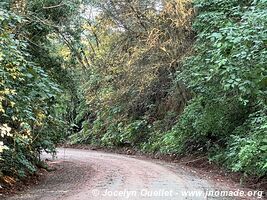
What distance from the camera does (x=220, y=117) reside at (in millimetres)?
13359

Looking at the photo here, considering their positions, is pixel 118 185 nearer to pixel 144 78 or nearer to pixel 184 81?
pixel 184 81

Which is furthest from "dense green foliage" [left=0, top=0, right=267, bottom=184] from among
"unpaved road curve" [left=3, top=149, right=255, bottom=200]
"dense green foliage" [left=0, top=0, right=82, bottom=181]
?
"unpaved road curve" [left=3, top=149, right=255, bottom=200]

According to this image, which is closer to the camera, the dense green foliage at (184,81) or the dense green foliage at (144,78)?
the dense green foliage at (144,78)

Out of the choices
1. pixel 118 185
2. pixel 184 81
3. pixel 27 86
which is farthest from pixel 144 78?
pixel 27 86

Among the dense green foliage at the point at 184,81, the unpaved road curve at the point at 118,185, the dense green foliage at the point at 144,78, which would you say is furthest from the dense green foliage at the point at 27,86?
the dense green foliage at the point at 184,81

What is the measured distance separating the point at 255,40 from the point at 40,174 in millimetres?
8048

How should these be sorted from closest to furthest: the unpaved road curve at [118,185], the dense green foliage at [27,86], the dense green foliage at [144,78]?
1. the dense green foliage at [27,86]
2. the unpaved road curve at [118,185]
3. the dense green foliage at [144,78]

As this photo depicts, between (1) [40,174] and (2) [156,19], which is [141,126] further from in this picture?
(1) [40,174]

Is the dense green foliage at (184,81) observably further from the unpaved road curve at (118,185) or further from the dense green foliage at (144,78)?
the unpaved road curve at (118,185)

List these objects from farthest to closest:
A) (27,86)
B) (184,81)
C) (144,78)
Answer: (144,78), (184,81), (27,86)

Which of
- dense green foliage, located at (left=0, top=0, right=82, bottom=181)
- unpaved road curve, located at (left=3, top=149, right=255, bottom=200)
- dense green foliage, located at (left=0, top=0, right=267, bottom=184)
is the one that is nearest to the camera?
dense green foliage, located at (left=0, top=0, right=82, bottom=181)

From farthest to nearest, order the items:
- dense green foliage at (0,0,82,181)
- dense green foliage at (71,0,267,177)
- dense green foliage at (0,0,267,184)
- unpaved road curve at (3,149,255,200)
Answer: dense green foliage at (71,0,267,177), dense green foliage at (0,0,267,184), unpaved road curve at (3,149,255,200), dense green foliage at (0,0,82,181)

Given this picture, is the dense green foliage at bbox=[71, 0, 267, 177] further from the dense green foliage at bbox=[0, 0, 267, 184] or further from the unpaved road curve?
the unpaved road curve

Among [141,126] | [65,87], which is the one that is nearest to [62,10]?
[65,87]
